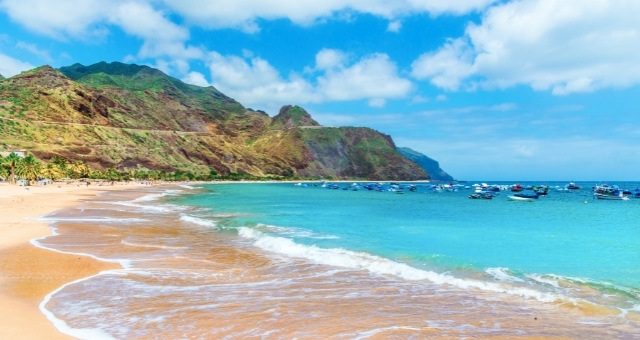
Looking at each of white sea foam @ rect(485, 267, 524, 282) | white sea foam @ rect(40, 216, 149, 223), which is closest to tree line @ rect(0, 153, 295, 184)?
white sea foam @ rect(40, 216, 149, 223)

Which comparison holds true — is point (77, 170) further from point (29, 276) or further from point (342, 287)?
point (342, 287)

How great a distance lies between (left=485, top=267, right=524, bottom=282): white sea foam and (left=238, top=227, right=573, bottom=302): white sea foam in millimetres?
1202

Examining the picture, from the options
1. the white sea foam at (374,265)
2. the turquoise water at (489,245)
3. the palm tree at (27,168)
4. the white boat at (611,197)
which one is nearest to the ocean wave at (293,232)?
the turquoise water at (489,245)

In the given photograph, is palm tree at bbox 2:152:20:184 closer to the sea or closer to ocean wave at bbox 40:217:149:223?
ocean wave at bbox 40:217:149:223

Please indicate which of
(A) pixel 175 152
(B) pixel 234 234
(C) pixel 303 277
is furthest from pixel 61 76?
(C) pixel 303 277

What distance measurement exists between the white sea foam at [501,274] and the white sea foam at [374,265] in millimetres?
1202

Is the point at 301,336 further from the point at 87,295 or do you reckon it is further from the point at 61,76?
the point at 61,76

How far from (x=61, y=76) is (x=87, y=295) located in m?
207

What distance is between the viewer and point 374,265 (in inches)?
771

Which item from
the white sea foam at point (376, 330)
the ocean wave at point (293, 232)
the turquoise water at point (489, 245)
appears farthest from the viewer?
the ocean wave at point (293, 232)

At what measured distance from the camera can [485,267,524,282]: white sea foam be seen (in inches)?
677

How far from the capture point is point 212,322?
445 inches

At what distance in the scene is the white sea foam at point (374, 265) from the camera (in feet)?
50.0

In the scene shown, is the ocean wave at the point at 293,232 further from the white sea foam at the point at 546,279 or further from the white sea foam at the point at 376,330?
the white sea foam at the point at 376,330
